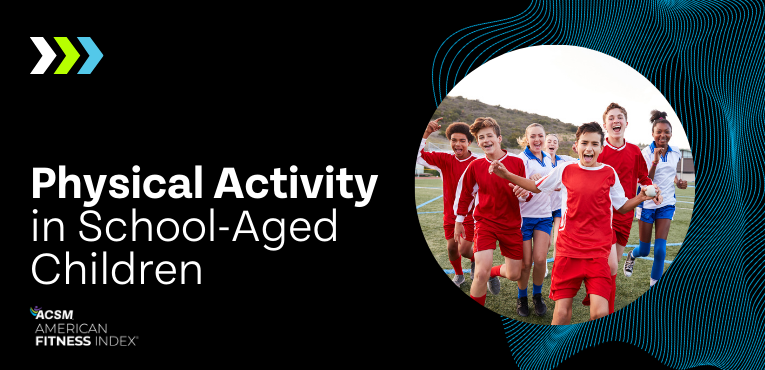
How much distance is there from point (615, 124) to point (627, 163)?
0.42 metres

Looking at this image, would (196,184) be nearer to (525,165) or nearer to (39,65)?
(39,65)

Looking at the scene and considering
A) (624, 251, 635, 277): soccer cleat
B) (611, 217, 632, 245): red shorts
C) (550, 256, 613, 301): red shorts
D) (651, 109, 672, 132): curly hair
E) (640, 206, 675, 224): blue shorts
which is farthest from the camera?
(624, 251, 635, 277): soccer cleat

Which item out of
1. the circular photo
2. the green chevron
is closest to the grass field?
the circular photo

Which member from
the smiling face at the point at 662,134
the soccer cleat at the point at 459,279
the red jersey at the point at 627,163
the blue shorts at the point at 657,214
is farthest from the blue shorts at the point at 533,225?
the blue shorts at the point at 657,214

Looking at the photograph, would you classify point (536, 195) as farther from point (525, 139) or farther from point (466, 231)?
point (466, 231)

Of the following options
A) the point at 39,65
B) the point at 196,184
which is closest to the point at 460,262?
the point at 196,184

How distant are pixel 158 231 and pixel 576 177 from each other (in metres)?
4.02

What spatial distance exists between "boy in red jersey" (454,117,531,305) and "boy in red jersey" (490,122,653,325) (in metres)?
0.55

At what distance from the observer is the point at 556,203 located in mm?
5730

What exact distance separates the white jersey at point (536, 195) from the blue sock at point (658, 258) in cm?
171

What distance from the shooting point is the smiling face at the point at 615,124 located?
4493mm

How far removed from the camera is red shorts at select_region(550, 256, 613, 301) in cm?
429

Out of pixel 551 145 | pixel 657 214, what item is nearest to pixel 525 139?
pixel 551 145

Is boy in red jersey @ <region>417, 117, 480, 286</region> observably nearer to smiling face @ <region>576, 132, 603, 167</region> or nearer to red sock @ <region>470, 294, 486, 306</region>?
red sock @ <region>470, 294, 486, 306</region>
